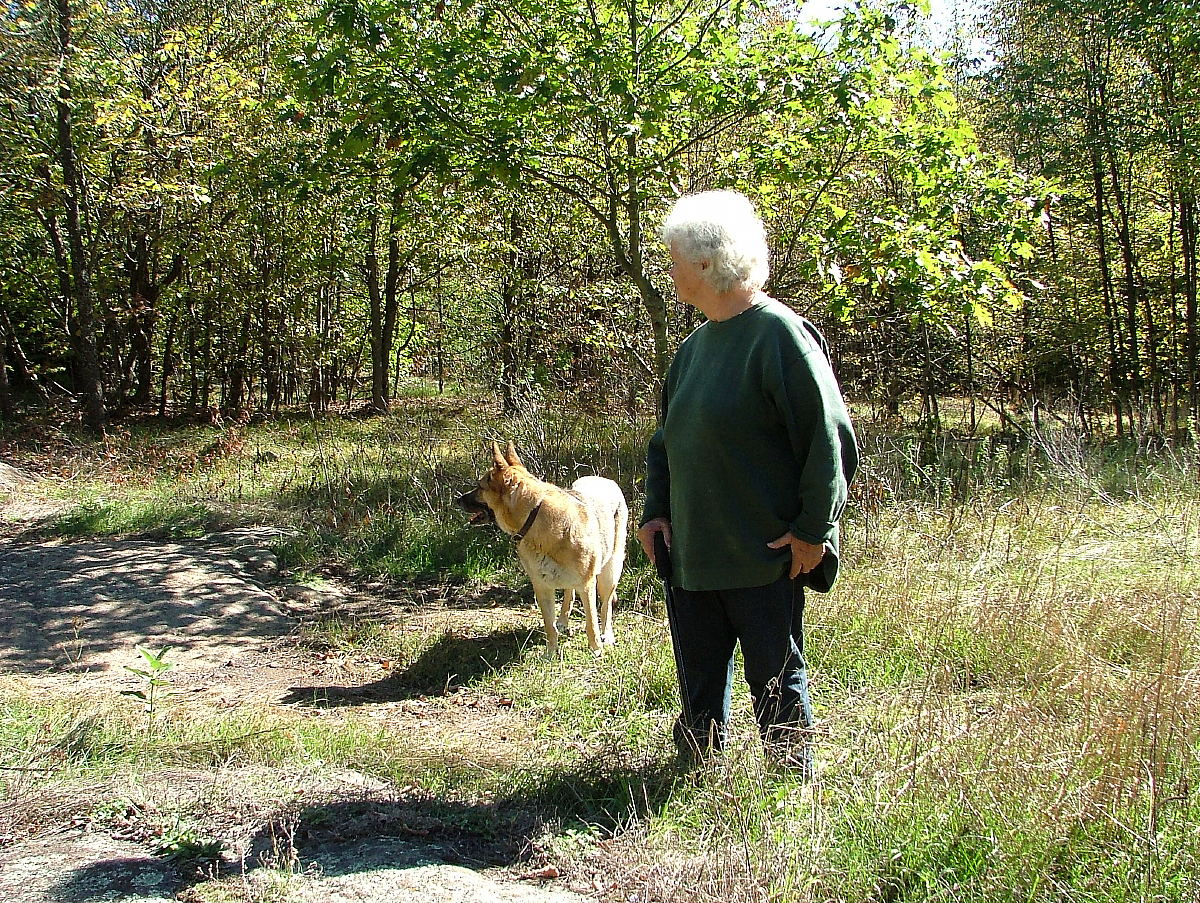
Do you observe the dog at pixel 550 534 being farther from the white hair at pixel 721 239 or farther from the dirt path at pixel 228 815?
the white hair at pixel 721 239

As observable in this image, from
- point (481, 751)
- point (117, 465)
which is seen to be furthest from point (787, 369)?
point (117, 465)

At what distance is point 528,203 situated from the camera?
924 centimetres

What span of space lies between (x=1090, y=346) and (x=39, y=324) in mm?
17440

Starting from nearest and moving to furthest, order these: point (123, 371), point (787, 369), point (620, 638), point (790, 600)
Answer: point (787, 369) → point (790, 600) → point (620, 638) → point (123, 371)

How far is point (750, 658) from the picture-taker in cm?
300

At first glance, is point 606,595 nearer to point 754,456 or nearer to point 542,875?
point 542,875

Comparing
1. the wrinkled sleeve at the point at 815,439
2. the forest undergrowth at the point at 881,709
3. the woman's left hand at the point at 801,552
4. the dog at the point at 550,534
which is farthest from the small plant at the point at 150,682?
the wrinkled sleeve at the point at 815,439

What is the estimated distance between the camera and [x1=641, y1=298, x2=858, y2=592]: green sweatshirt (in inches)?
108

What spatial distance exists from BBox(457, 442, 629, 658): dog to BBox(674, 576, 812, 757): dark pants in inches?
87.2

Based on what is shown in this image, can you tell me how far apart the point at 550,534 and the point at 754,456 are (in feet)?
9.20

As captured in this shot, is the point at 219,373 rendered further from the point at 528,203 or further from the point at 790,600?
the point at 790,600

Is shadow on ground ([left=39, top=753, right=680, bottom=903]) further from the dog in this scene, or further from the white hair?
the dog

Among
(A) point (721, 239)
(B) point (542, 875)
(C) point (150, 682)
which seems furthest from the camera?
(C) point (150, 682)

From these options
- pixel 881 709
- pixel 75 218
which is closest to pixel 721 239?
pixel 881 709
